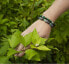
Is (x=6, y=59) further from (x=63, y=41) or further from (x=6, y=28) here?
(x=63, y=41)

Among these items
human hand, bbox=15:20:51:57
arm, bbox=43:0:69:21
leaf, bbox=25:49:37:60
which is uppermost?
arm, bbox=43:0:69:21

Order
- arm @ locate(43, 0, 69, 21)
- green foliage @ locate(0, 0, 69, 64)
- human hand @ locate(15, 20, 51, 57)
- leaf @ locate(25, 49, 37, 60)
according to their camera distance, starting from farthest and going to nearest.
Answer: green foliage @ locate(0, 0, 69, 64) < arm @ locate(43, 0, 69, 21) < human hand @ locate(15, 20, 51, 57) < leaf @ locate(25, 49, 37, 60)

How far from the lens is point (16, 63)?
107 cm

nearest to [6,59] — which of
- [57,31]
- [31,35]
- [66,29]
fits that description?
[31,35]

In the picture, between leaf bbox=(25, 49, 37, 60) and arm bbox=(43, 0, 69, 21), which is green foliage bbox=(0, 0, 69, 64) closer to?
arm bbox=(43, 0, 69, 21)

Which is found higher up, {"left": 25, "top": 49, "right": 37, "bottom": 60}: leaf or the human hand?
the human hand

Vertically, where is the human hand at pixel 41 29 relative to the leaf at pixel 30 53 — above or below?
above

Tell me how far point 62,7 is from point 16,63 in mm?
634

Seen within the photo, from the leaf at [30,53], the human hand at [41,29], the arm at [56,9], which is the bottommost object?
the leaf at [30,53]

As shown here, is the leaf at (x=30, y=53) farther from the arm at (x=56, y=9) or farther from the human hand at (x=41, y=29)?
the arm at (x=56, y=9)

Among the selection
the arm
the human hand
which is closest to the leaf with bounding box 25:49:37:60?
the human hand

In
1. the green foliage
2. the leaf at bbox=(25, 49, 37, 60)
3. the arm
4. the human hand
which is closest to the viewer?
the leaf at bbox=(25, 49, 37, 60)

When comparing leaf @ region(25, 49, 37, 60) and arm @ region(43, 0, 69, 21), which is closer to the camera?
leaf @ region(25, 49, 37, 60)

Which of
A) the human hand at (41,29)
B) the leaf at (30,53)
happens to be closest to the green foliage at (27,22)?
the human hand at (41,29)
